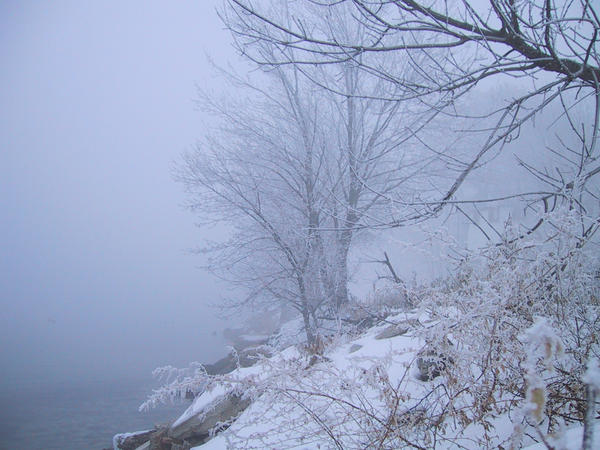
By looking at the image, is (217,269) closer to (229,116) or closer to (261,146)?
(261,146)

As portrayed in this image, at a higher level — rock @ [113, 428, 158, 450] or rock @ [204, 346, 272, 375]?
rock @ [204, 346, 272, 375]

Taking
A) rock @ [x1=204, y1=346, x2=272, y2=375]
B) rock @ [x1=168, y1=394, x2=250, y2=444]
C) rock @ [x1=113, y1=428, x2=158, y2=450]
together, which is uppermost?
rock @ [x1=204, y1=346, x2=272, y2=375]

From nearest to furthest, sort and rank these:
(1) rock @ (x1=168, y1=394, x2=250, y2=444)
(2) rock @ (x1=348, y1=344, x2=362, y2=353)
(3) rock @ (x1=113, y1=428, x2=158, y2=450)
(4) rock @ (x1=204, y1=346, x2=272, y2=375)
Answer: (4) rock @ (x1=204, y1=346, x2=272, y2=375), (1) rock @ (x1=168, y1=394, x2=250, y2=444), (2) rock @ (x1=348, y1=344, x2=362, y2=353), (3) rock @ (x1=113, y1=428, x2=158, y2=450)

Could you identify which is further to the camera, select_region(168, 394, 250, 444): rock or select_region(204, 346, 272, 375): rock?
select_region(168, 394, 250, 444): rock

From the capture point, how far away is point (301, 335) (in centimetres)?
930

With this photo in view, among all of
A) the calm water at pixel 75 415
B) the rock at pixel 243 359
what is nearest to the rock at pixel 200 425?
the rock at pixel 243 359

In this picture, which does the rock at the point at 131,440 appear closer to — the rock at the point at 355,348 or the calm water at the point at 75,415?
the rock at the point at 355,348

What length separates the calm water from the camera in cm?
1083

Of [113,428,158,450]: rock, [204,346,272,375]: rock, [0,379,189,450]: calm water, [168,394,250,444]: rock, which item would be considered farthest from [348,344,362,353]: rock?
[0,379,189,450]: calm water

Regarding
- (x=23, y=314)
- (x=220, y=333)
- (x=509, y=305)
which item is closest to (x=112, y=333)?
(x=220, y=333)

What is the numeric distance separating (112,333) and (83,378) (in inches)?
602

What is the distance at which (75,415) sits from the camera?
12.9 meters

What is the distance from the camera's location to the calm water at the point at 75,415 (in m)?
10.8

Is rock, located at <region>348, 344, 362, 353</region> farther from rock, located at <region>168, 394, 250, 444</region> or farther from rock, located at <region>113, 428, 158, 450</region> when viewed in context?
rock, located at <region>113, 428, 158, 450</region>
